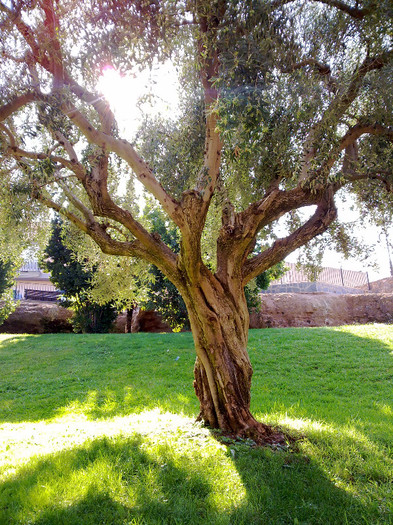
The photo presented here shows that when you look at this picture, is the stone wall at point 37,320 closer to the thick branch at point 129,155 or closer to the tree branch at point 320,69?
the thick branch at point 129,155

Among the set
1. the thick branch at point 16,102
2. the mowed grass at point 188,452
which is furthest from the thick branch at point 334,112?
the thick branch at point 16,102

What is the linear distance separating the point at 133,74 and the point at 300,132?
2.65 meters

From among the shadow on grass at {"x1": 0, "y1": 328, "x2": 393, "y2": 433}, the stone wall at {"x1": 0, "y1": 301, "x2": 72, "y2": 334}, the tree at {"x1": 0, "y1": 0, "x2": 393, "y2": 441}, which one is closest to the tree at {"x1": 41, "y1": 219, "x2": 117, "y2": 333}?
the stone wall at {"x1": 0, "y1": 301, "x2": 72, "y2": 334}

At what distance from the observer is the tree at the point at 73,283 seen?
18844mm

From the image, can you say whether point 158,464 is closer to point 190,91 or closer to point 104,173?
point 104,173

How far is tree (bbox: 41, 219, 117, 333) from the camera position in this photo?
18844 millimetres

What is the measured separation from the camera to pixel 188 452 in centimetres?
448

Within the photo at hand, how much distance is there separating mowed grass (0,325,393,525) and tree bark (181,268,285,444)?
1.37ft

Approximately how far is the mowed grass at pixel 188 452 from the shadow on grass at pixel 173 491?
1cm

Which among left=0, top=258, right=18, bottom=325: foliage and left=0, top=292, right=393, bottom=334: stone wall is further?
left=0, top=292, right=393, bottom=334: stone wall

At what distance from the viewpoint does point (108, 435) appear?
18.0 ft

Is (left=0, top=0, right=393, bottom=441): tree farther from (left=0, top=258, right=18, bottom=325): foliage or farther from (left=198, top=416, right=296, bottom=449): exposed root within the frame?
(left=0, top=258, right=18, bottom=325): foliage

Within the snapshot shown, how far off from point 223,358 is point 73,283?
15286mm

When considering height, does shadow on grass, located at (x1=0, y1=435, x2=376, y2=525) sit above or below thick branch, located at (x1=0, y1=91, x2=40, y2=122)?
below
